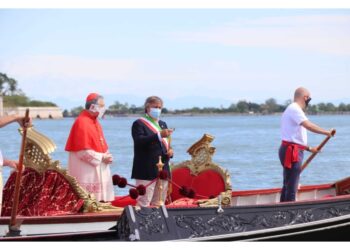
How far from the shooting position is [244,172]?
2497 centimetres

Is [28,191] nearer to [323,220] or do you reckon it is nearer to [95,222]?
[95,222]

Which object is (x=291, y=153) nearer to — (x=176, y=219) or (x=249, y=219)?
(x=249, y=219)

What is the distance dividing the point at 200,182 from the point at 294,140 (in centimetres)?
109

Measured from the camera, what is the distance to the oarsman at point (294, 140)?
884 centimetres

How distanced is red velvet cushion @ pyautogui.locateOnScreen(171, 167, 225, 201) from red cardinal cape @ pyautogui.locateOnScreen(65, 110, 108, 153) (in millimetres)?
948

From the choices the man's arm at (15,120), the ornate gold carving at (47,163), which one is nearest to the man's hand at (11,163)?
the man's arm at (15,120)

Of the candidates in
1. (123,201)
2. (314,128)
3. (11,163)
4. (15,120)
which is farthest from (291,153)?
(15,120)

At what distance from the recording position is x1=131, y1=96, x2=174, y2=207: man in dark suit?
8.95 metres

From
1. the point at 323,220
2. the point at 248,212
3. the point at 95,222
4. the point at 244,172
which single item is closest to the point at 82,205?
the point at 95,222

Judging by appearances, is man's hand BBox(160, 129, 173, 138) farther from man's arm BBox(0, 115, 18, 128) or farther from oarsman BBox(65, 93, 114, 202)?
man's arm BBox(0, 115, 18, 128)

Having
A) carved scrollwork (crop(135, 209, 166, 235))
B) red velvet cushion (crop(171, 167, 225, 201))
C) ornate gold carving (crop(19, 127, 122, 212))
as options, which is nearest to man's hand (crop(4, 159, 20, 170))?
ornate gold carving (crop(19, 127, 122, 212))

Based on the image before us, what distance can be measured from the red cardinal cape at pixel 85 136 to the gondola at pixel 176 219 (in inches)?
13.8

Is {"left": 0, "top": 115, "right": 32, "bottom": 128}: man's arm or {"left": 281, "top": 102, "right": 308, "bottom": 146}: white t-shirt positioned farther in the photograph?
{"left": 281, "top": 102, "right": 308, "bottom": 146}: white t-shirt

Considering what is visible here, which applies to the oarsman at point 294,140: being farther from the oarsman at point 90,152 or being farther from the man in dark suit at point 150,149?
the oarsman at point 90,152
